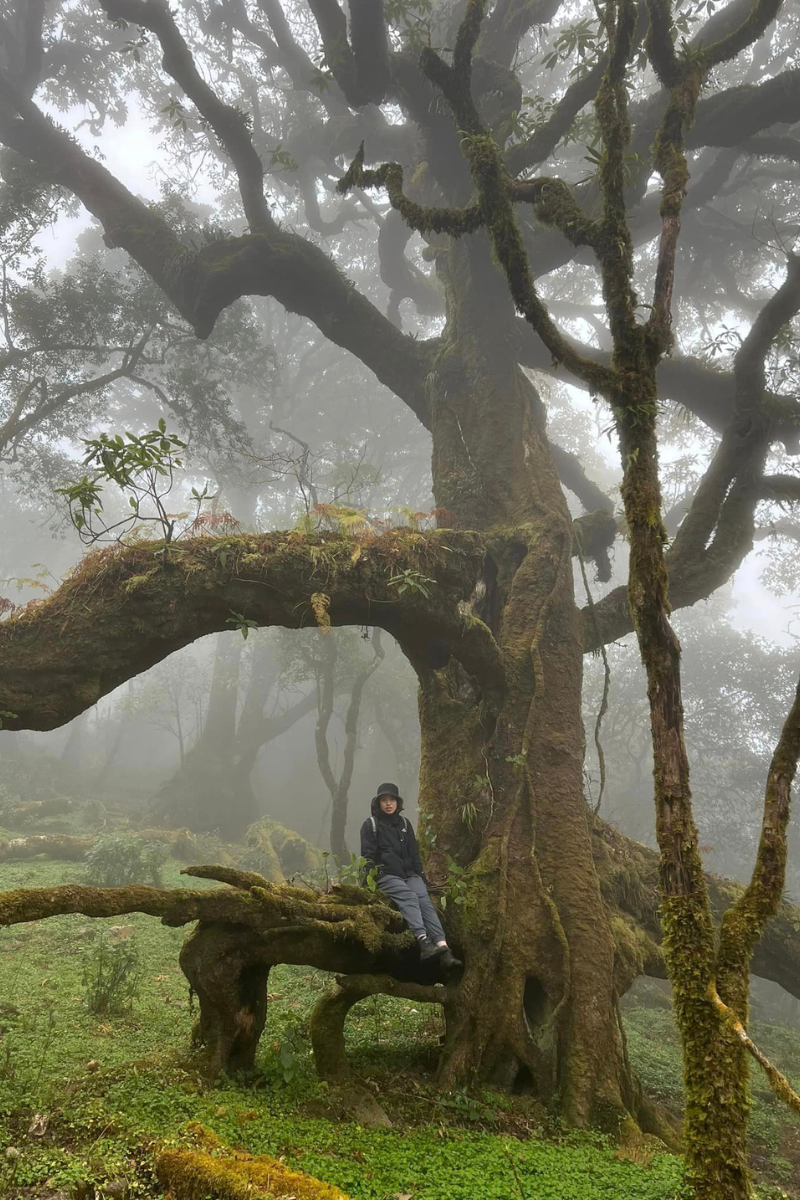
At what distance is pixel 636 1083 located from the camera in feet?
18.4

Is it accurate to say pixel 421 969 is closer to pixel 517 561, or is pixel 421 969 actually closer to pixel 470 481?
pixel 517 561

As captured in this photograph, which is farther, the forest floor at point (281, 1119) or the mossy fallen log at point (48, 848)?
the mossy fallen log at point (48, 848)

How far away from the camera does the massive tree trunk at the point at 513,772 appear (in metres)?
5.35

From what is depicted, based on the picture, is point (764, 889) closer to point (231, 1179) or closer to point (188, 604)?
point (231, 1179)

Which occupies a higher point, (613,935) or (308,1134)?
(613,935)

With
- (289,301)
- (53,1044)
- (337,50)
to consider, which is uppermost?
(337,50)

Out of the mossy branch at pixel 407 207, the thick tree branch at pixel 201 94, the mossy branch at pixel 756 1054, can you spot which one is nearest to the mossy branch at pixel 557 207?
the mossy branch at pixel 407 207

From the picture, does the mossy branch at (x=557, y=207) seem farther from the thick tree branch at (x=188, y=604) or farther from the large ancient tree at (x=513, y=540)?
the thick tree branch at (x=188, y=604)

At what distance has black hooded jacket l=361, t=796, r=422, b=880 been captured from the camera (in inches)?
234

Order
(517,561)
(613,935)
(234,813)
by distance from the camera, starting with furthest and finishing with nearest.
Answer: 1. (234,813)
2. (517,561)
3. (613,935)

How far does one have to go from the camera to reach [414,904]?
5660mm

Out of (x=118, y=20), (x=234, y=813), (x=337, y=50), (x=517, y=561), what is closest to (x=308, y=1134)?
(x=517, y=561)

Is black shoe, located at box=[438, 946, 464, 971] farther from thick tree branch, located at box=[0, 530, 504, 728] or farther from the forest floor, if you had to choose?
thick tree branch, located at box=[0, 530, 504, 728]

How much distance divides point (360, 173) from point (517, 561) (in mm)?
4759
